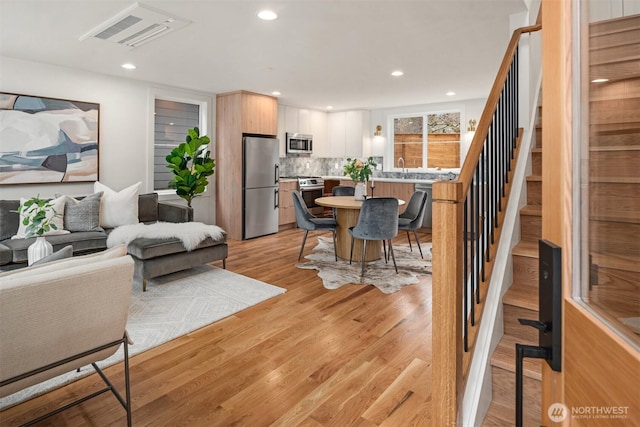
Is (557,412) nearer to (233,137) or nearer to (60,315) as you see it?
→ (60,315)

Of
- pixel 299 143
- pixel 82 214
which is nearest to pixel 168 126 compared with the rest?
pixel 82 214

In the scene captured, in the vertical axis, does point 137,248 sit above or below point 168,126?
below

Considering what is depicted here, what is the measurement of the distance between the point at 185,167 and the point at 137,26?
7.80ft

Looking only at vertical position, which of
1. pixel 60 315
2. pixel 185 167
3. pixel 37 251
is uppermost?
pixel 185 167

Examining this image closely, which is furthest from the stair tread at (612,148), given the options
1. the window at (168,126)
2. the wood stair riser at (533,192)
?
the window at (168,126)

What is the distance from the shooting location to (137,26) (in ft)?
10.7

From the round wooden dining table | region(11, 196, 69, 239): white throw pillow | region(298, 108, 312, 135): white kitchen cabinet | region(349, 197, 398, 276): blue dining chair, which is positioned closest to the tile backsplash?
region(298, 108, 312, 135): white kitchen cabinet

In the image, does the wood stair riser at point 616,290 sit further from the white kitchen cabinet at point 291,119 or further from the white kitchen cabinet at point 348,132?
the white kitchen cabinet at point 348,132

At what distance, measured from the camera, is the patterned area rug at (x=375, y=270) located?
399 cm

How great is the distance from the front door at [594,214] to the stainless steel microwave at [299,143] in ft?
22.8

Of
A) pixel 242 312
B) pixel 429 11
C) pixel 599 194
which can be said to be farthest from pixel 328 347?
pixel 429 11

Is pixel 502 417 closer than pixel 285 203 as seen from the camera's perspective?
Yes

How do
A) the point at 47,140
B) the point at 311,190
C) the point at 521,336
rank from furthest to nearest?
the point at 311,190 → the point at 47,140 → the point at 521,336

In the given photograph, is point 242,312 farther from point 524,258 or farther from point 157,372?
point 524,258
